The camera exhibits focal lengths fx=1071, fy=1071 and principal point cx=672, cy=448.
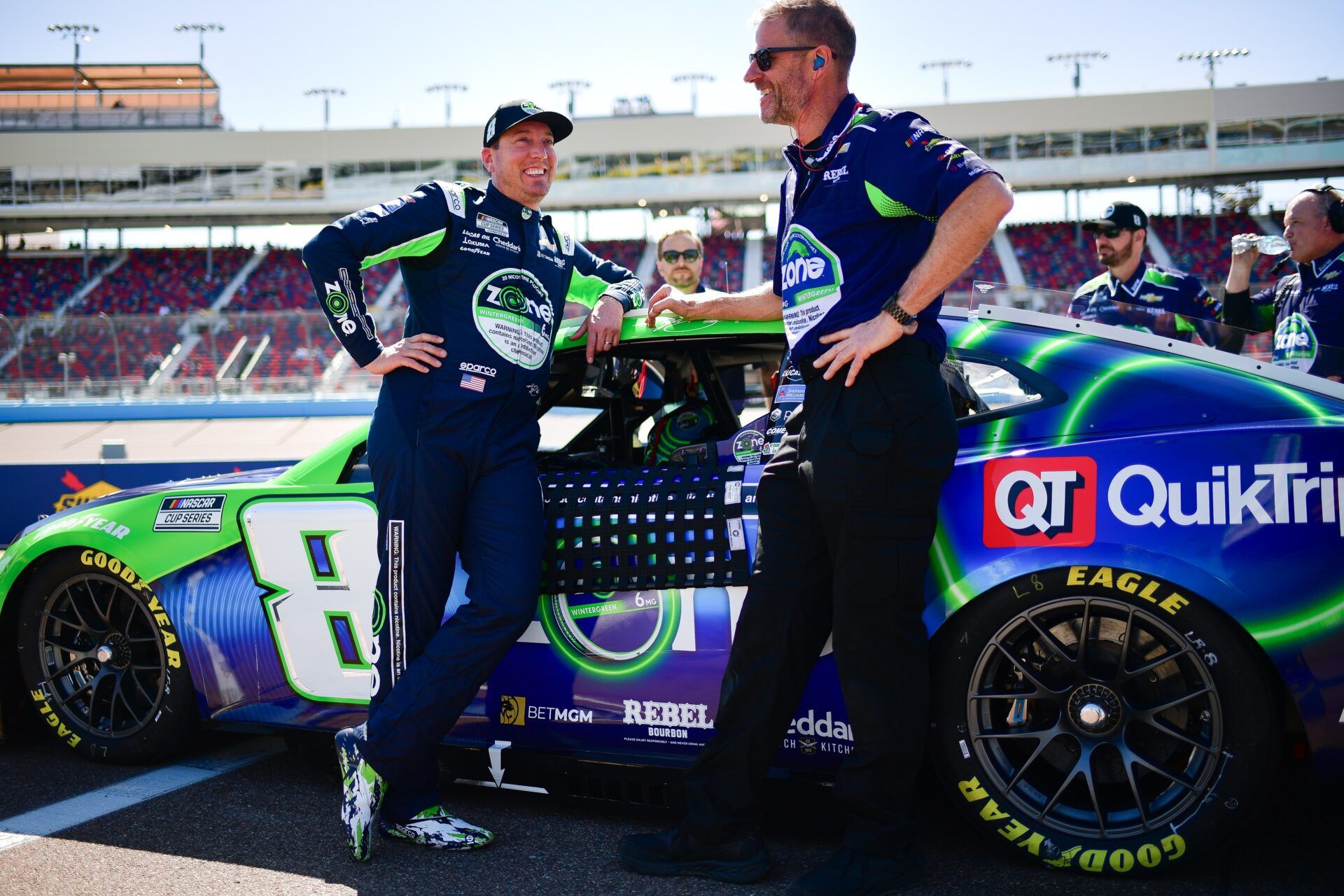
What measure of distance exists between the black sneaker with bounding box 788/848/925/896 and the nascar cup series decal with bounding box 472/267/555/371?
151cm

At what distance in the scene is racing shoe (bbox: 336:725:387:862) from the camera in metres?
2.74

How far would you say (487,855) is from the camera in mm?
2754

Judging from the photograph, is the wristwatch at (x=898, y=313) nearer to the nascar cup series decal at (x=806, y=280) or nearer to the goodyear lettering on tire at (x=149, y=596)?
the nascar cup series decal at (x=806, y=280)

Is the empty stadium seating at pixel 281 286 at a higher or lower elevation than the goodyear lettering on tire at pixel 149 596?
higher

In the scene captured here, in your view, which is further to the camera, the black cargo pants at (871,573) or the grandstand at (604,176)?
the grandstand at (604,176)

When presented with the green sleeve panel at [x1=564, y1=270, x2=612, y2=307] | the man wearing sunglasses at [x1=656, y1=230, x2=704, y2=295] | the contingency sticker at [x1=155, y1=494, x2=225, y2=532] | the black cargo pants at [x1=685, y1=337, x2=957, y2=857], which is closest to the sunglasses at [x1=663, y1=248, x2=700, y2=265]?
the man wearing sunglasses at [x1=656, y1=230, x2=704, y2=295]

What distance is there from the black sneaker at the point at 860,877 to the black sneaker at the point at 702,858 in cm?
15

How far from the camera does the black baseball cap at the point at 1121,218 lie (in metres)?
4.76

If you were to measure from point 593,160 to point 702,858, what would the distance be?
42367 mm

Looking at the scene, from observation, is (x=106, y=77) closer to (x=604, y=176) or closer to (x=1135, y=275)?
(x=604, y=176)

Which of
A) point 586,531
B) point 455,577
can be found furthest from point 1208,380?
point 455,577

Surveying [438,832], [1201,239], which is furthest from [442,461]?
[1201,239]

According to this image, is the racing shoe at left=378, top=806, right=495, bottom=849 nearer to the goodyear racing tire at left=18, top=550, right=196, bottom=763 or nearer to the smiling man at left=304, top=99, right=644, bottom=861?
the smiling man at left=304, top=99, right=644, bottom=861

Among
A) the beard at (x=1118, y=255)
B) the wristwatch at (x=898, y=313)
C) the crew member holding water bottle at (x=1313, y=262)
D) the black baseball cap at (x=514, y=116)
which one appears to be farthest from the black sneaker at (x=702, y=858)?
the beard at (x=1118, y=255)
